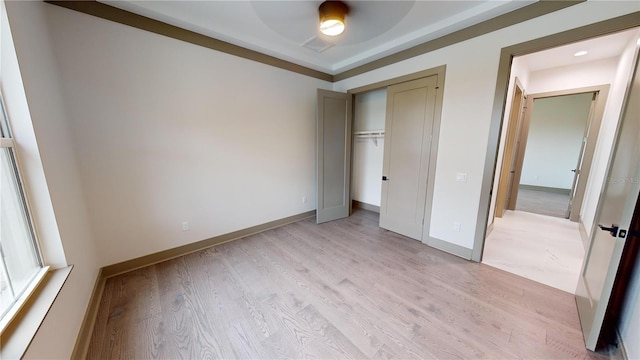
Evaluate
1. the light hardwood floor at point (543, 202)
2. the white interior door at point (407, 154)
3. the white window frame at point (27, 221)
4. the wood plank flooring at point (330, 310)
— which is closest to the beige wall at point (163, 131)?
the white window frame at point (27, 221)

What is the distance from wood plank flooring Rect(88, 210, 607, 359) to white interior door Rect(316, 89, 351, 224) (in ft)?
4.07

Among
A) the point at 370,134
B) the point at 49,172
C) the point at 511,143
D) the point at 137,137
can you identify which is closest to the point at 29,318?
the point at 49,172

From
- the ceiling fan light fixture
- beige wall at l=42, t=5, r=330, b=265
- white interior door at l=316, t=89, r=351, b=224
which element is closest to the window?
beige wall at l=42, t=5, r=330, b=265

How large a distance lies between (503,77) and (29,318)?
4.01 m

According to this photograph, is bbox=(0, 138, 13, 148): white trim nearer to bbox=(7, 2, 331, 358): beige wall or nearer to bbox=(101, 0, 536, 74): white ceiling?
bbox=(7, 2, 331, 358): beige wall

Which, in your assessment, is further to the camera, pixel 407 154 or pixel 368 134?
pixel 368 134

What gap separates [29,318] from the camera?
1.05 meters

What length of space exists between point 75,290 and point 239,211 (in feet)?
5.71

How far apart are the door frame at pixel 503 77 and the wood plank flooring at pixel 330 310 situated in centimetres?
57

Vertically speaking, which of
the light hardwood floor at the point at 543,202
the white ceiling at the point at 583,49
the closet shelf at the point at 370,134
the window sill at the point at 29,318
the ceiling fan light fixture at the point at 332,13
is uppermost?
the white ceiling at the point at 583,49

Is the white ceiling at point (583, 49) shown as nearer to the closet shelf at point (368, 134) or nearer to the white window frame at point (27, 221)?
the closet shelf at point (368, 134)

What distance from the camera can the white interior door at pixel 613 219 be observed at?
4.29 ft

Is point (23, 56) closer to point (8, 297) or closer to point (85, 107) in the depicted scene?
point (85, 107)

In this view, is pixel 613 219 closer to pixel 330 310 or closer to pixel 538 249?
pixel 538 249
